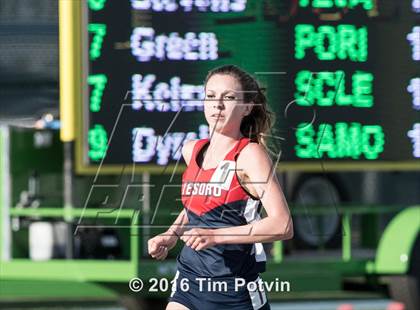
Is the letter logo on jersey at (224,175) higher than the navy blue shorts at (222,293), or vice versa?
the letter logo on jersey at (224,175)

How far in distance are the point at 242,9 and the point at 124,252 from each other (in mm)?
2810

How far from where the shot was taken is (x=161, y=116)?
8734mm

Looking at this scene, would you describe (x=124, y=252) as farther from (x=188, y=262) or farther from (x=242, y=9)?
(x=188, y=262)

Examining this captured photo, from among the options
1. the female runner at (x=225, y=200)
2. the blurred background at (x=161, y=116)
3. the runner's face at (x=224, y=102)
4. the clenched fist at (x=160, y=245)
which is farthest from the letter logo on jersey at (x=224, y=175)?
the blurred background at (x=161, y=116)

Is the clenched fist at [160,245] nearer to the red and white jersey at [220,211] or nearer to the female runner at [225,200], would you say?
the female runner at [225,200]

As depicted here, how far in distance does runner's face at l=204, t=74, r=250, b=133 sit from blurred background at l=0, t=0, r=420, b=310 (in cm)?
294

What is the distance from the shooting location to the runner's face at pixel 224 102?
5410mm

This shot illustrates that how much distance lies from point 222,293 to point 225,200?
371 millimetres

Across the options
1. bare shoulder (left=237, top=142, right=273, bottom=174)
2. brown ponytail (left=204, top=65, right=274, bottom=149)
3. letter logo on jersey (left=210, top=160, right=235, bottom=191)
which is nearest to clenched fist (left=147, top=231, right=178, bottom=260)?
letter logo on jersey (left=210, top=160, right=235, bottom=191)

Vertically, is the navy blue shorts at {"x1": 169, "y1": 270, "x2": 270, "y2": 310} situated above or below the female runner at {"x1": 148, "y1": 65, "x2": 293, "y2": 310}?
below

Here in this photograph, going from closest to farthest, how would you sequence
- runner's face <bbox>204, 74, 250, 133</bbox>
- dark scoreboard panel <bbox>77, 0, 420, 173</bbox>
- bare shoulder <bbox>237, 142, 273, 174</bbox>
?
bare shoulder <bbox>237, 142, 273, 174</bbox> → runner's face <bbox>204, 74, 250, 133</bbox> → dark scoreboard panel <bbox>77, 0, 420, 173</bbox>

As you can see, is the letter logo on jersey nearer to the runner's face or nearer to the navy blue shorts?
the runner's face

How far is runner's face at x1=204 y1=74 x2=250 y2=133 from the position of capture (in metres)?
5.41

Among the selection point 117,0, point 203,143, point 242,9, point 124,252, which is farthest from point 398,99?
point 203,143
